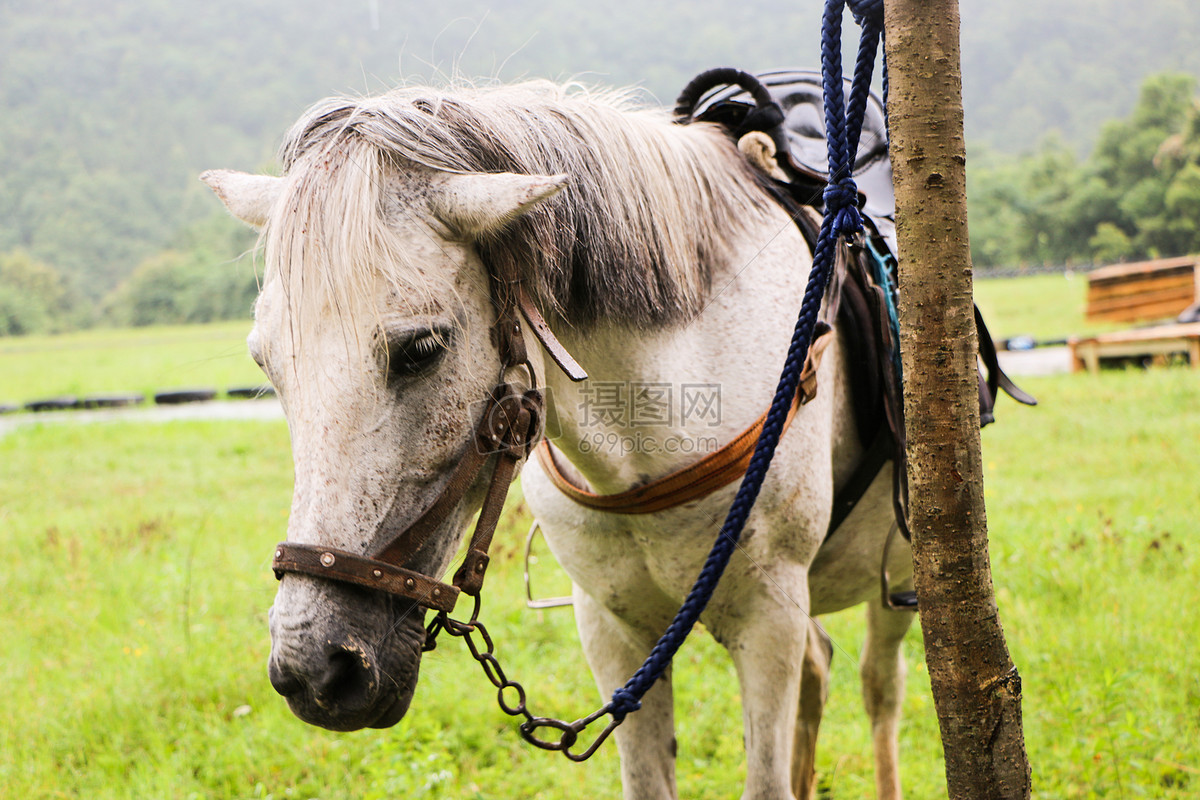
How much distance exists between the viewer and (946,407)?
3.84ft

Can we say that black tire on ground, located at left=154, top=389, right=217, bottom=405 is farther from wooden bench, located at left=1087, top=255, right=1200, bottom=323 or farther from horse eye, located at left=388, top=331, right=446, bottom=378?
wooden bench, located at left=1087, top=255, right=1200, bottom=323

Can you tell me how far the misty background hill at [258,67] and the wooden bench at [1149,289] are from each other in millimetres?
58876

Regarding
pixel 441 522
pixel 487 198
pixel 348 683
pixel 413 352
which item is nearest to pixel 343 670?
pixel 348 683

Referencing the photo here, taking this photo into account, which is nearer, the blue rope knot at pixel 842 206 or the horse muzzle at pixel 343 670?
the horse muzzle at pixel 343 670

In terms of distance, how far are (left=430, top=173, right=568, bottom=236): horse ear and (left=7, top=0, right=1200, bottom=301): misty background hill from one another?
7261 centimetres

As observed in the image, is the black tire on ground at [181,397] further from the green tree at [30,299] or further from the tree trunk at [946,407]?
the green tree at [30,299]

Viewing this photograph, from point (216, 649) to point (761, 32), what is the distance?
8968 cm

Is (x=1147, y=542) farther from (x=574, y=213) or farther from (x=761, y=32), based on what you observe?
(x=761, y=32)

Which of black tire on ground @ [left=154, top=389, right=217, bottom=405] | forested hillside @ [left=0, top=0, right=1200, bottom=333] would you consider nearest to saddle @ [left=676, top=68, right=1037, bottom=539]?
black tire on ground @ [left=154, top=389, right=217, bottom=405]

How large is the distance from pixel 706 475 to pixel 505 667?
2651 millimetres

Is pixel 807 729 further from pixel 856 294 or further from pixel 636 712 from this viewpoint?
pixel 856 294

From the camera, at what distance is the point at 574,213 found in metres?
1.47

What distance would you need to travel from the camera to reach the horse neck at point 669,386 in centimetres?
161

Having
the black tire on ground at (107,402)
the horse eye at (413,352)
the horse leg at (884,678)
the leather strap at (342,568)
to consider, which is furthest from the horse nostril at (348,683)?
the black tire on ground at (107,402)
